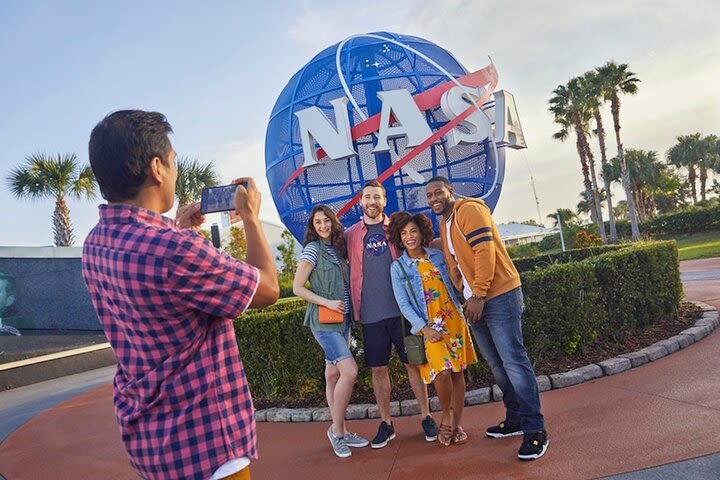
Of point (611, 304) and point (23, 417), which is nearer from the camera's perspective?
point (611, 304)

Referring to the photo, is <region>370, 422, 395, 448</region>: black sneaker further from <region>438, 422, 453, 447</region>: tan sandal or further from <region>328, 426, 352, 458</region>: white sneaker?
<region>438, 422, 453, 447</region>: tan sandal

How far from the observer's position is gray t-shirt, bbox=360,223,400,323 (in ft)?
12.9

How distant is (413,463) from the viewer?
356 cm

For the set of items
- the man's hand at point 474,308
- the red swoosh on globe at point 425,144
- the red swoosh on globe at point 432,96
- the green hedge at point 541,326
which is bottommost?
the green hedge at point 541,326

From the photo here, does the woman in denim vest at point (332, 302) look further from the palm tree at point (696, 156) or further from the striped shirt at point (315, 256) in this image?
the palm tree at point (696, 156)

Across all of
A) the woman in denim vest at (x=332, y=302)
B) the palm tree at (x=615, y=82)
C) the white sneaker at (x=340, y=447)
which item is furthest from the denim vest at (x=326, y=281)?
the palm tree at (x=615, y=82)

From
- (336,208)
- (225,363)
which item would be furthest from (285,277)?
(225,363)

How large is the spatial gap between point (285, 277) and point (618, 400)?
20.6m

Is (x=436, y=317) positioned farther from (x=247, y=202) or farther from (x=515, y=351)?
(x=247, y=202)

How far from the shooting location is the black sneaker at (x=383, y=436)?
13.0 feet

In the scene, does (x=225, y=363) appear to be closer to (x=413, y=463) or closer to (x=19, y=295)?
(x=413, y=463)

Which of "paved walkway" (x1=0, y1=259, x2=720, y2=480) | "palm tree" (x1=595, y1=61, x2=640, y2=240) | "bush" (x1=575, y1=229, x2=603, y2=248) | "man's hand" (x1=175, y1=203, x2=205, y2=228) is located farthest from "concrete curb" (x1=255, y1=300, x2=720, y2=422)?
"palm tree" (x1=595, y1=61, x2=640, y2=240)

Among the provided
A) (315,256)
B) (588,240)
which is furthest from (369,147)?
(588,240)

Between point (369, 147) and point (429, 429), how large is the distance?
131 inches
